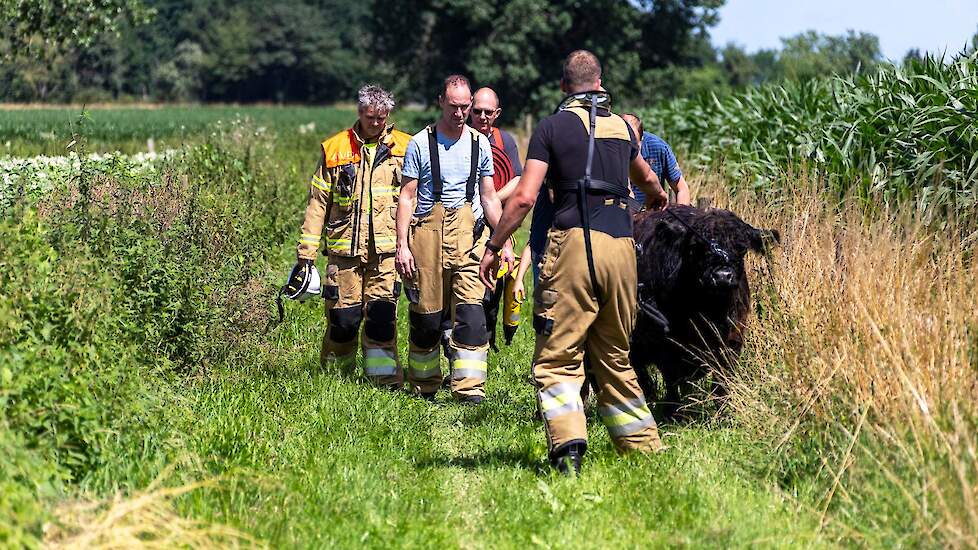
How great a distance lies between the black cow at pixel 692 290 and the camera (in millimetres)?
7035

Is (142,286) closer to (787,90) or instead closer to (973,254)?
(973,254)

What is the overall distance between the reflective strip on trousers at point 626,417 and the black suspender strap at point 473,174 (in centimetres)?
239

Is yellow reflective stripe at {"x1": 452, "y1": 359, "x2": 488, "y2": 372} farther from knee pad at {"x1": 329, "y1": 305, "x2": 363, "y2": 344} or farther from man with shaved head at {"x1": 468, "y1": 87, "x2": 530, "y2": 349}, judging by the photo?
knee pad at {"x1": 329, "y1": 305, "x2": 363, "y2": 344}

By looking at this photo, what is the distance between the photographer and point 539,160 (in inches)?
236

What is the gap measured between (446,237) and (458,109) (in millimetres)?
915

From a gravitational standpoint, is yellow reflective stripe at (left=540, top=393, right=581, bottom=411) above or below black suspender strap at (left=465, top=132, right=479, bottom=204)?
below

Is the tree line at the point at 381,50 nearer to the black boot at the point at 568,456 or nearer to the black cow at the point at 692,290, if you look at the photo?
the black cow at the point at 692,290

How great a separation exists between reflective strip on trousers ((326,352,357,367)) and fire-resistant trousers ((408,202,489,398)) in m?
0.60

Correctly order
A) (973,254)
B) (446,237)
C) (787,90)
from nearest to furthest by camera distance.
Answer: (973,254), (446,237), (787,90)

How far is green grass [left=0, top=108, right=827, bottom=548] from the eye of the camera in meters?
5.10

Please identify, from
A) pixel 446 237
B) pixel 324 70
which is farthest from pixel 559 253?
pixel 324 70

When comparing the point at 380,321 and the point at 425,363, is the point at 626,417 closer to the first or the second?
the point at 425,363

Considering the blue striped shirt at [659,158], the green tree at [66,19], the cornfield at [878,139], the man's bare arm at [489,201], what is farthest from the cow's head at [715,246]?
the green tree at [66,19]

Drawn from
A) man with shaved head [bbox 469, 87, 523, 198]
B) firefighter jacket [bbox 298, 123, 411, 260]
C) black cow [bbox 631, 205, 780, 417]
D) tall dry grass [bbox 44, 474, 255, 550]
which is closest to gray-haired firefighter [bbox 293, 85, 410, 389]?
firefighter jacket [bbox 298, 123, 411, 260]
